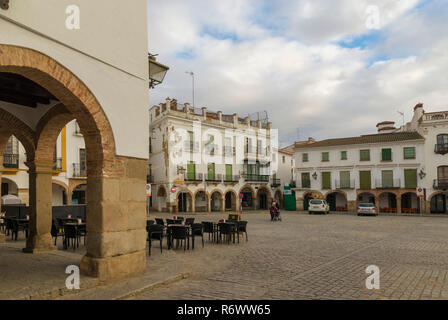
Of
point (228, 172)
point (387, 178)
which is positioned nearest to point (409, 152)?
point (387, 178)

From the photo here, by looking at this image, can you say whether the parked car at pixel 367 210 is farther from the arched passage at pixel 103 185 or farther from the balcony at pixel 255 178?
the arched passage at pixel 103 185

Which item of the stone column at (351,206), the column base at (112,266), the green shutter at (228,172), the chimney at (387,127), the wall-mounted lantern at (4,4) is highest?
the chimney at (387,127)

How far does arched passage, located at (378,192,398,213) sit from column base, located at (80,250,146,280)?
32818mm

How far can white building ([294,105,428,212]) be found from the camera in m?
32.2

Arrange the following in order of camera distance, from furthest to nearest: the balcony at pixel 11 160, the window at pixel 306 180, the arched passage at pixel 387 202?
1. the window at pixel 306 180
2. the arched passage at pixel 387 202
3. the balcony at pixel 11 160

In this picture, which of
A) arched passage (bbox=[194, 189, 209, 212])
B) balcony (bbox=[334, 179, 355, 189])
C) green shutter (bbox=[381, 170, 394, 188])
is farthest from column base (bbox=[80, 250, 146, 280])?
green shutter (bbox=[381, 170, 394, 188])

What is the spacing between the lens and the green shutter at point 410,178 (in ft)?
105

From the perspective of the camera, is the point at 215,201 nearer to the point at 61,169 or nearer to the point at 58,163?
the point at 61,169

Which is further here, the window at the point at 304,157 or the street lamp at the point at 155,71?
the window at the point at 304,157

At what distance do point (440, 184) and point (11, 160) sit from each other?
34.8 metres

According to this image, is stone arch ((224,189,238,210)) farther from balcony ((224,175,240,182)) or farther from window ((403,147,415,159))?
window ((403,147,415,159))

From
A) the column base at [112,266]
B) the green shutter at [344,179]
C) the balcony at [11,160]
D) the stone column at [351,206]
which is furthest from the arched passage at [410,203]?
the balcony at [11,160]

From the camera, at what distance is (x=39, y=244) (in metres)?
8.79

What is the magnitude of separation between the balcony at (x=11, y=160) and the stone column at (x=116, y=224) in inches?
714
